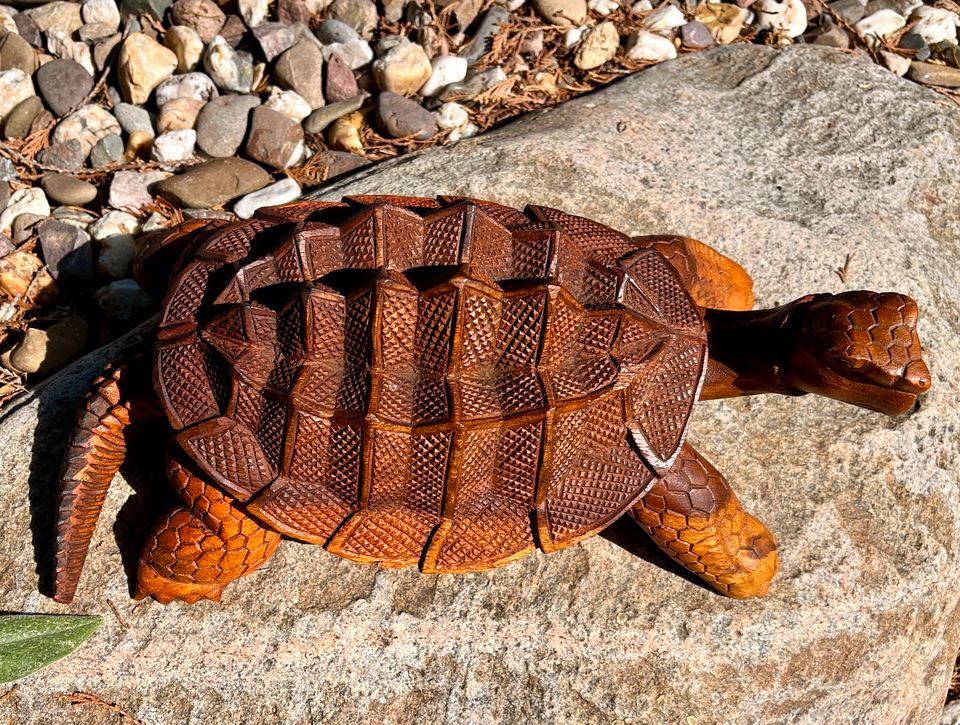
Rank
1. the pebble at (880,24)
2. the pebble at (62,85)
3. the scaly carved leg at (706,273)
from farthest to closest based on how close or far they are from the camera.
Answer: the pebble at (880,24), the pebble at (62,85), the scaly carved leg at (706,273)

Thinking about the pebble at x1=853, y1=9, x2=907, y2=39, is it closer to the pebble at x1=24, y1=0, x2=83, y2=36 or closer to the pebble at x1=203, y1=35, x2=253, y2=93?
the pebble at x1=203, y1=35, x2=253, y2=93

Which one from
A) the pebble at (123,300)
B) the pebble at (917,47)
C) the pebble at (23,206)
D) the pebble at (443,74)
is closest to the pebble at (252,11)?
the pebble at (443,74)

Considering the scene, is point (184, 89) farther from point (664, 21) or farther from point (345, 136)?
point (664, 21)

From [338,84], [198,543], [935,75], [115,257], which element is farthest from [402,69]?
[935,75]

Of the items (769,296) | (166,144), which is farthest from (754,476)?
(166,144)

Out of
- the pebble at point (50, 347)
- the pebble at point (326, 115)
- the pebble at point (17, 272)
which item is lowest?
the pebble at point (50, 347)

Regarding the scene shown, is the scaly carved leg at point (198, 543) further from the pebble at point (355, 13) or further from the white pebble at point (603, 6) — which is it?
the white pebble at point (603, 6)

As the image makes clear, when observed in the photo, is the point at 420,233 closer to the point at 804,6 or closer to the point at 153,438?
the point at 153,438
